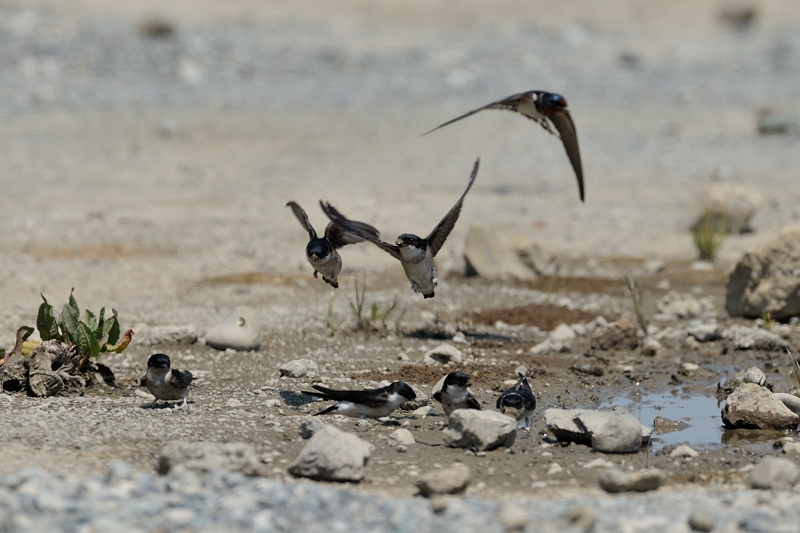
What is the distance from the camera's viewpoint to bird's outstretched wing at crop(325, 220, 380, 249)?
22.3 feet

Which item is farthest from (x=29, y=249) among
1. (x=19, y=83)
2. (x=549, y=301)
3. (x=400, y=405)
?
(x=19, y=83)

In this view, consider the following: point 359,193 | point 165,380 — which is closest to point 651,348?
point 165,380

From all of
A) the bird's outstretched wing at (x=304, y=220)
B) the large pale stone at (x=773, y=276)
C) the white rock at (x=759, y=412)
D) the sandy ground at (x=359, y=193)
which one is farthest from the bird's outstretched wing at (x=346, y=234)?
the large pale stone at (x=773, y=276)

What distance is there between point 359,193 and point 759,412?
32.4 feet

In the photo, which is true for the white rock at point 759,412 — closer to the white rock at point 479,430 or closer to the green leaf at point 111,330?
the white rock at point 479,430

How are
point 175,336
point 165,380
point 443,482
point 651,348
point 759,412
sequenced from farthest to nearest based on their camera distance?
1. point 651,348
2. point 175,336
3. point 759,412
4. point 165,380
5. point 443,482

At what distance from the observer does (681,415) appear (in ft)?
23.6

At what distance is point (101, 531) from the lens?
4348 millimetres

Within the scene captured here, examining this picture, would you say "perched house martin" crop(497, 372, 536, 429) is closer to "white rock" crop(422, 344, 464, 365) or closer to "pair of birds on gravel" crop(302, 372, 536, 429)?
"pair of birds on gravel" crop(302, 372, 536, 429)

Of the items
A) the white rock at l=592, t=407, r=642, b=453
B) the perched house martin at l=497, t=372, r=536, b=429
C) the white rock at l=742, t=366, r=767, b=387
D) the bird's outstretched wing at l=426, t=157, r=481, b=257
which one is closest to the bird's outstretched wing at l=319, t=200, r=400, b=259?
the bird's outstretched wing at l=426, t=157, r=481, b=257

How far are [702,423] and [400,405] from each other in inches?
78.3

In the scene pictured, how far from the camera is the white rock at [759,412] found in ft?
21.8

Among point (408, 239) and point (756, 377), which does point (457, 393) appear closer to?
point (408, 239)

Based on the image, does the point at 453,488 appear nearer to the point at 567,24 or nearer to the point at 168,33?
the point at 168,33
